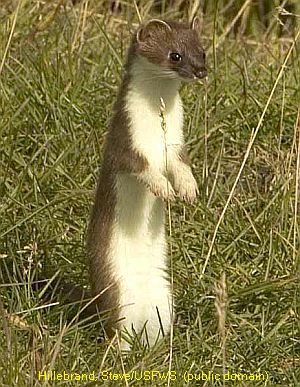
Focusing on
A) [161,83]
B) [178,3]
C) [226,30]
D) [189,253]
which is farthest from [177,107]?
[178,3]

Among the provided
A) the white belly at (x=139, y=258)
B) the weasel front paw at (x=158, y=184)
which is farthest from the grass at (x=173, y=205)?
the weasel front paw at (x=158, y=184)

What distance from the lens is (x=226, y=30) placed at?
20.9 ft

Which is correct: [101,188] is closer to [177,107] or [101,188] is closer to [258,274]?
[177,107]

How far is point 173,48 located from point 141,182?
0.49 metres

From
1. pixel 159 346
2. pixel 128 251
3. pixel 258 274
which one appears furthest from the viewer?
pixel 258 274

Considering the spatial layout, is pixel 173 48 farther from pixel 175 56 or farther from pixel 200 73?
pixel 200 73

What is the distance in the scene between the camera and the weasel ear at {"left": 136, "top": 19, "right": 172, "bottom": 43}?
4273 mm

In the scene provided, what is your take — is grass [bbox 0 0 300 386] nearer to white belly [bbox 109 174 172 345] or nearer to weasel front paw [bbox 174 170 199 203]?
white belly [bbox 109 174 172 345]

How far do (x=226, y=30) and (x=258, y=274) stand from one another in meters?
2.04

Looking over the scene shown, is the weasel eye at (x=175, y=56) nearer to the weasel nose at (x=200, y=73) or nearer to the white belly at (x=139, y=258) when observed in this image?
the weasel nose at (x=200, y=73)

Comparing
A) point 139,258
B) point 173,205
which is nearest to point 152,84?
point 139,258

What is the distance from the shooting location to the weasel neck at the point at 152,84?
4.22m

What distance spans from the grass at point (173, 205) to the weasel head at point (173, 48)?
56 centimetres

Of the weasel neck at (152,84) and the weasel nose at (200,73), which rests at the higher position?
the weasel nose at (200,73)
